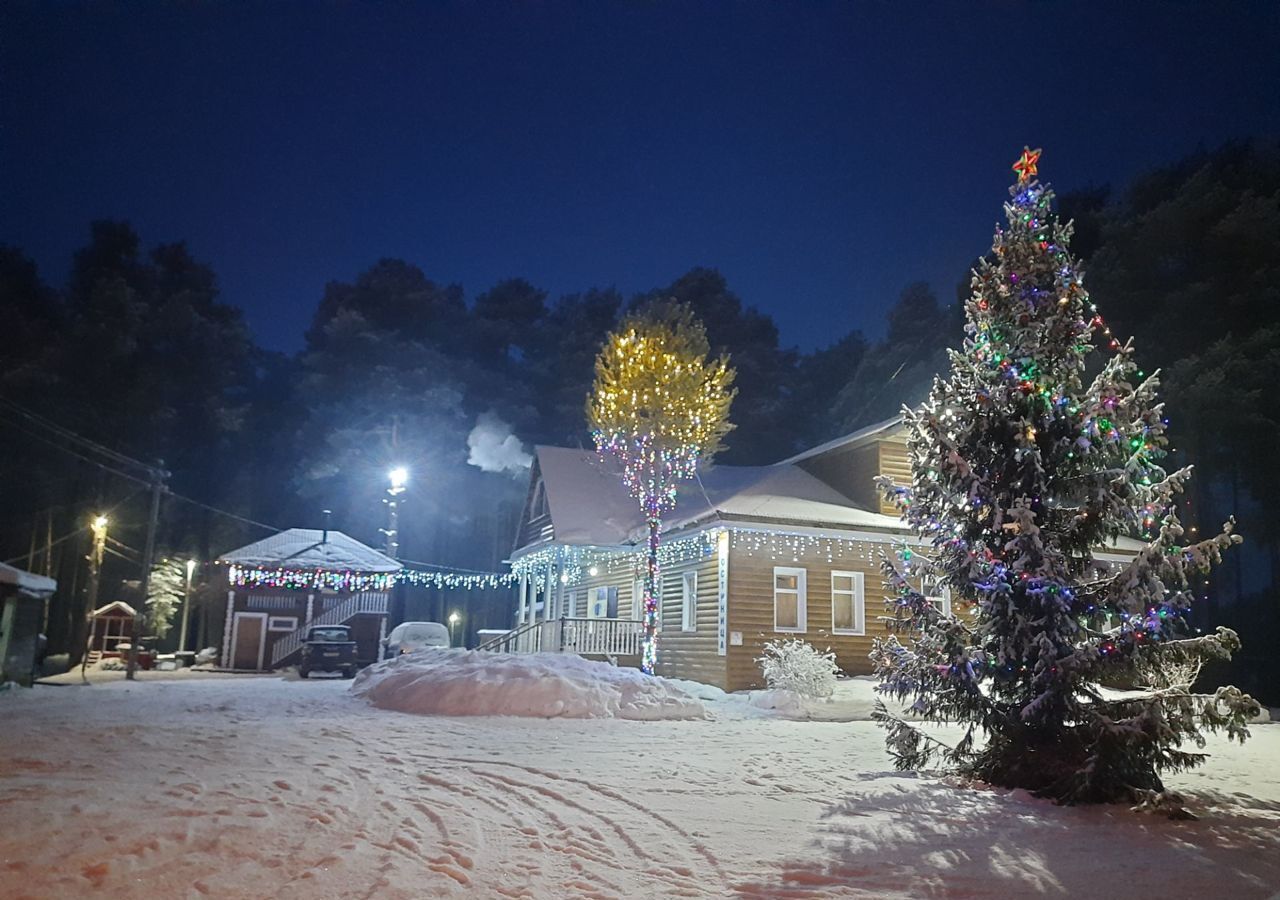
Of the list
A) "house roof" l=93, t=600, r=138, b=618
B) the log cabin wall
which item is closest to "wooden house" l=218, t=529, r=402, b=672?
"house roof" l=93, t=600, r=138, b=618

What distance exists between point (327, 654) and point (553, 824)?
21.1 m

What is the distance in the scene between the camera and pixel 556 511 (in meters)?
24.3

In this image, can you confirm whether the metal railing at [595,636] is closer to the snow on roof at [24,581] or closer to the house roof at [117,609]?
the snow on roof at [24,581]

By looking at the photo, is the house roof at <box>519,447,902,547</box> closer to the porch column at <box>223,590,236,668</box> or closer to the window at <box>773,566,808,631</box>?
the window at <box>773,566,808,631</box>

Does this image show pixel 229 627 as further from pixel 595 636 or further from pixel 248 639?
pixel 595 636

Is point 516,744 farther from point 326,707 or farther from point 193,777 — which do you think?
point 326,707

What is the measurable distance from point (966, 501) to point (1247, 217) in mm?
24547

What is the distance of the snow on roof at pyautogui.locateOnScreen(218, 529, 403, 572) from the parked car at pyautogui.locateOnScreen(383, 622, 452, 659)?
2.20 meters

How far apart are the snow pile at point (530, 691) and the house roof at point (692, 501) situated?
17.5 ft

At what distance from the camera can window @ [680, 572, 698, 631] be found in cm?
2117

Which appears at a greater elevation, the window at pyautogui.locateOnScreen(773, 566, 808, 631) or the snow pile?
the window at pyautogui.locateOnScreen(773, 566, 808, 631)

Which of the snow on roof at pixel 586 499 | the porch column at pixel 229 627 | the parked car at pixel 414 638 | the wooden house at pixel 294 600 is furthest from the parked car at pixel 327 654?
the snow on roof at pixel 586 499

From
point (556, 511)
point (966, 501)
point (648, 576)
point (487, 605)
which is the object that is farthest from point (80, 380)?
point (966, 501)

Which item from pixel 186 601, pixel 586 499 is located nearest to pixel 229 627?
pixel 186 601
